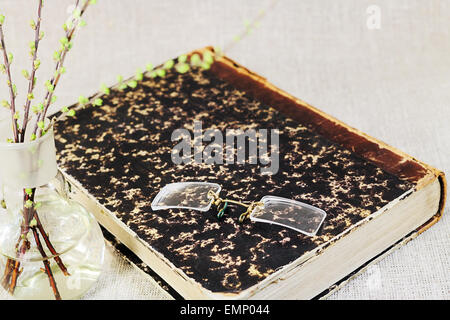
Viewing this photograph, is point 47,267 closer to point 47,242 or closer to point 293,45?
point 47,242

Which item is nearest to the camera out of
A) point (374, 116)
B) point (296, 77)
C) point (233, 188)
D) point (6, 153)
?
point (6, 153)

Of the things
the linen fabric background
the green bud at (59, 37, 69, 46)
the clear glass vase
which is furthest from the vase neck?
the linen fabric background

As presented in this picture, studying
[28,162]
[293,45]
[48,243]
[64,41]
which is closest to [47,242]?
[48,243]

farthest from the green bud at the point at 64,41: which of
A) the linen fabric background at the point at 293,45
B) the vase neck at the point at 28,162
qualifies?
the linen fabric background at the point at 293,45

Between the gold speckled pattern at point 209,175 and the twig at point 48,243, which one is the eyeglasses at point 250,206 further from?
the twig at point 48,243
